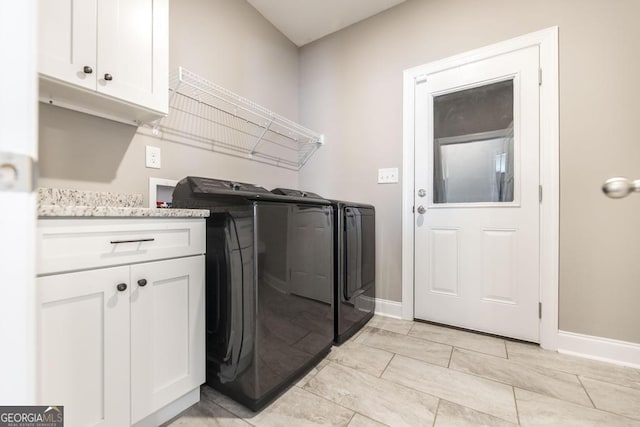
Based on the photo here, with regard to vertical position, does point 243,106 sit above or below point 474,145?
above

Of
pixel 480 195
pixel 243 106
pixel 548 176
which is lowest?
pixel 480 195

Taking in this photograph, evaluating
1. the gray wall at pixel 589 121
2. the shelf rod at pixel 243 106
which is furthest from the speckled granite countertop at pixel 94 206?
the gray wall at pixel 589 121

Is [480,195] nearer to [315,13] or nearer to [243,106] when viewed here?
[243,106]

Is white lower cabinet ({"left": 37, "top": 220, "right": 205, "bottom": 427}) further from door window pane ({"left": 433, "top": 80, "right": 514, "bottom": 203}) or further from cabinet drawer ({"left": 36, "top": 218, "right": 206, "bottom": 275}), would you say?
door window pane ({"left": 433, "top": 80, "right": 514, "bottom": 203})

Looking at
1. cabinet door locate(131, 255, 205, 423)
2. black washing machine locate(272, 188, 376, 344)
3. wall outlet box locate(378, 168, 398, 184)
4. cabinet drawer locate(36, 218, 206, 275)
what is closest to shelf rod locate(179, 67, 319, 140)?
black washing machine locate(272, 188, 376, 344)

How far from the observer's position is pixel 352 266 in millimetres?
1812

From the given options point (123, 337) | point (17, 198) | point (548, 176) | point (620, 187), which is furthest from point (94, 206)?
point (548, 176)

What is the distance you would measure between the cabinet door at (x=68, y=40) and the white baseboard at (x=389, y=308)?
87.8 inches

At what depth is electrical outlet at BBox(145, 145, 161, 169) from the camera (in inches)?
58.5

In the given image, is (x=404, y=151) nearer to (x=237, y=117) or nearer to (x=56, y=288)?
(x=237, y=117)

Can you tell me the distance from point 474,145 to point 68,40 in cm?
226

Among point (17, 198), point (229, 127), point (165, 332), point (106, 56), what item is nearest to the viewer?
point (17, 198)

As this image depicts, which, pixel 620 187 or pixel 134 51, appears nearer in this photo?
pixel 620 187

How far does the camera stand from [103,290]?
2.76 ft
